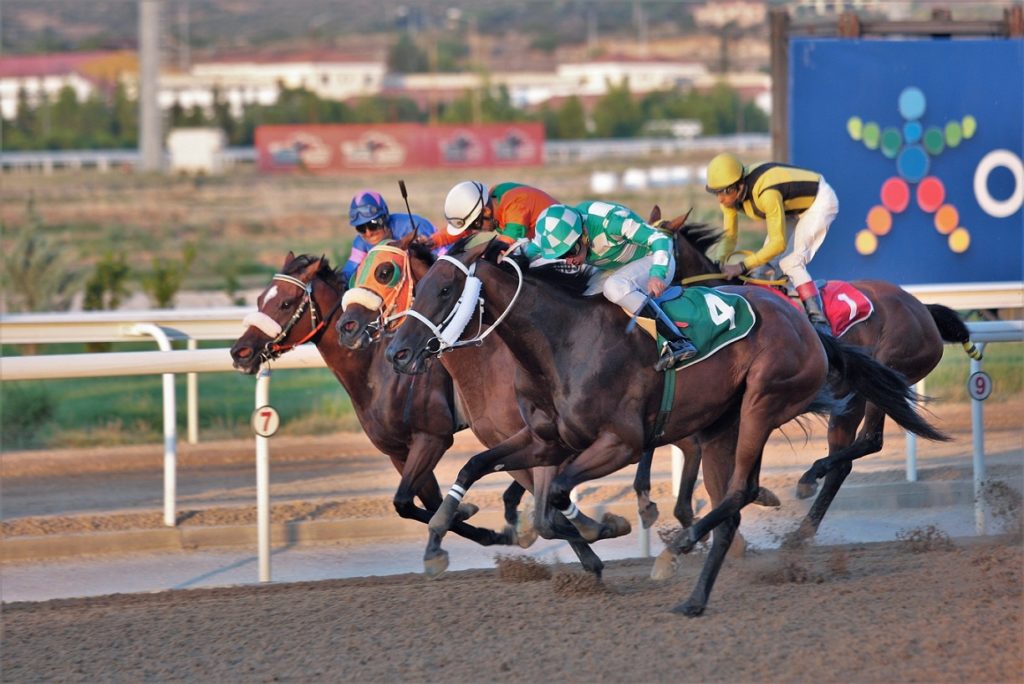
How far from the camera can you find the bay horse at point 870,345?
20.6ft

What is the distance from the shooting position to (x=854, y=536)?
6.70m

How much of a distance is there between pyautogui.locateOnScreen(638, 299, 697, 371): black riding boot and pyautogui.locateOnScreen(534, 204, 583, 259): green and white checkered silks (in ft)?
1.17

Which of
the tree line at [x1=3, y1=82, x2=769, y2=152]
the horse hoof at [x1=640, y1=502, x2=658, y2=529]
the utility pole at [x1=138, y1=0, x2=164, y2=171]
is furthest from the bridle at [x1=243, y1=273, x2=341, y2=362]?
the tree line at [x1=3, y1=82, x2=769, y2=152]

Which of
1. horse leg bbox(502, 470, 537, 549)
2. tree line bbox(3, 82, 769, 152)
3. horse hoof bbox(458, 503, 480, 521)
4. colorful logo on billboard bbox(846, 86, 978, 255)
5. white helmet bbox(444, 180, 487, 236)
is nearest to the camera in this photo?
white helmet bbox(444, 180, 487, 236)

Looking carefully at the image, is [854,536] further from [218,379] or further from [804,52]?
[218,379]

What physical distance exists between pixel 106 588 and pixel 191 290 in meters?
12.7

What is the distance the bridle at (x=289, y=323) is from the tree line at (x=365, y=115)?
123ft

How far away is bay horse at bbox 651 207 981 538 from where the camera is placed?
20.6ft

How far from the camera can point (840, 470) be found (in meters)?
6.39

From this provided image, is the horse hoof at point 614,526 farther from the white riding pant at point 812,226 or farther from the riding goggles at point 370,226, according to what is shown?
the white riding pant at point 812,226

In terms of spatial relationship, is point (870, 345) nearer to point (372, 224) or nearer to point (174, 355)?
point (372, 224)

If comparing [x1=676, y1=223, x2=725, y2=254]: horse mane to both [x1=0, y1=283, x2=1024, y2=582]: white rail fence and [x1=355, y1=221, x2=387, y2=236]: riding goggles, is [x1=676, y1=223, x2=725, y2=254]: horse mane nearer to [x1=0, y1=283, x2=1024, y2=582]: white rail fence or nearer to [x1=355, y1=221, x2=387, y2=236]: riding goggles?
[x1=0, y1=283, x2=1024, y2=582]: white rail fence

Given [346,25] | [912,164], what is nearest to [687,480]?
[912,164]

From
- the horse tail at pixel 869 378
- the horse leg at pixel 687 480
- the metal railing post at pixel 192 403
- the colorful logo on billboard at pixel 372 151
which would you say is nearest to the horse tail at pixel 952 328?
the horse tail at pixel 869 378
